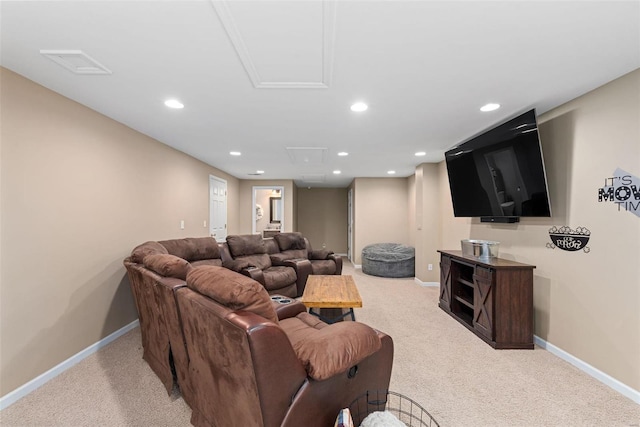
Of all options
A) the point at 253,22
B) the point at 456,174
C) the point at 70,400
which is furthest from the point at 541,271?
the point at 70,400

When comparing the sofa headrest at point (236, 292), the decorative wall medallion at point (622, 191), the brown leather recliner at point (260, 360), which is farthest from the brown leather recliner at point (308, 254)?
the decorative wall medallion at point (622, 191)

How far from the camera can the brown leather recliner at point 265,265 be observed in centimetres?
406

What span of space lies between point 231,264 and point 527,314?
3.83 m

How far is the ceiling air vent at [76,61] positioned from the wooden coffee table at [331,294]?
2.50 m

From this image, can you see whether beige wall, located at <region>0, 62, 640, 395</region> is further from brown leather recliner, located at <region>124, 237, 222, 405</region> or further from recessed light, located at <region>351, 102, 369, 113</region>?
recessed light, located at <region>351, 102, 369, 113</region>

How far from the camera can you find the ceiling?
54.6 inches

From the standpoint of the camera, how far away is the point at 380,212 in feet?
22.5

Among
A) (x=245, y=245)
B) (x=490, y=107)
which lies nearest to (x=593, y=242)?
(x=490, y=107)

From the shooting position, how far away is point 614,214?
2.14 metres

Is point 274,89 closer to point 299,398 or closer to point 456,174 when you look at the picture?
point 299,398

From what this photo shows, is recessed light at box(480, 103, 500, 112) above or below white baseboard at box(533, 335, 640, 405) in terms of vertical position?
above

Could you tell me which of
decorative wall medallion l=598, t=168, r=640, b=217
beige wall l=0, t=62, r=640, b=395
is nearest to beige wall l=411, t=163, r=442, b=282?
beige wall l=0, t=62, r=640, b=395

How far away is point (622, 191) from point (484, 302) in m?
1.52

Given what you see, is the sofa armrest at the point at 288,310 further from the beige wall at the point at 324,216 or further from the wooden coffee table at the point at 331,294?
the beige wall at the point at 324,216
